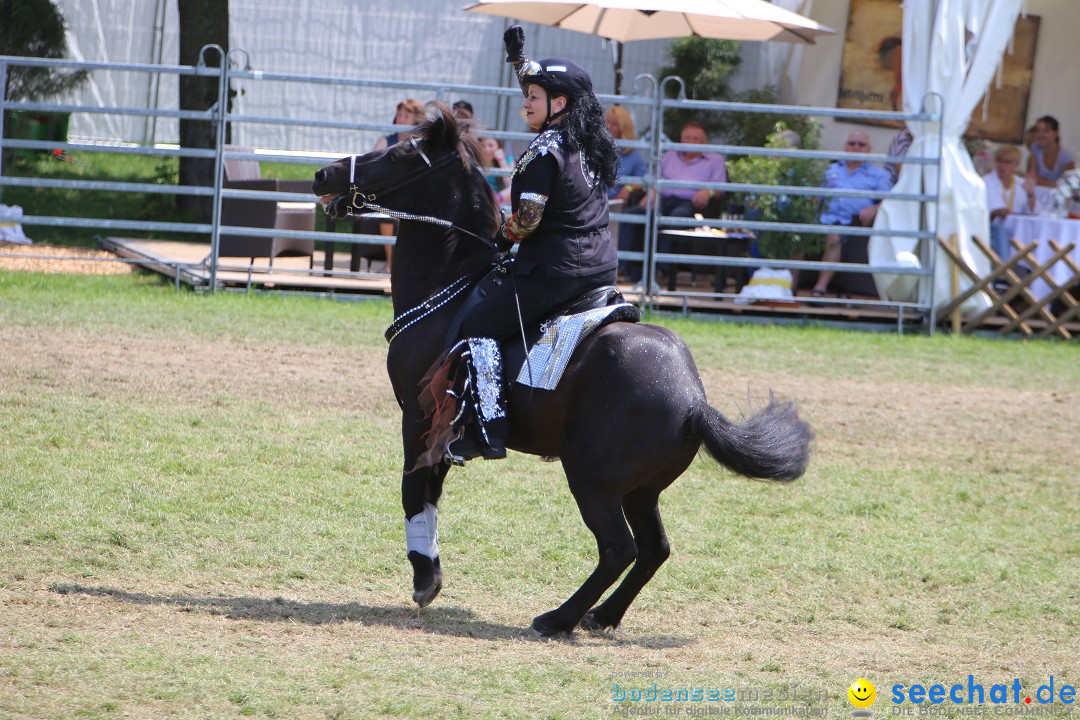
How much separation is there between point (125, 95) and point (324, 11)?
337 centimetres

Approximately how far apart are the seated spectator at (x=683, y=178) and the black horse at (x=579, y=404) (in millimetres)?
7833

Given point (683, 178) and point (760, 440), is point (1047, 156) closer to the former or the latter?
point (683, 178)

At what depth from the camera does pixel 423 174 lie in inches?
203

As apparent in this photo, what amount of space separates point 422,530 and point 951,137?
30.3ft

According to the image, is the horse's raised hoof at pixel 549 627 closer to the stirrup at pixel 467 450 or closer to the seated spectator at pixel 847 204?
the stirrup at pixel 467 450

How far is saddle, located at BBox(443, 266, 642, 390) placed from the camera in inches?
187

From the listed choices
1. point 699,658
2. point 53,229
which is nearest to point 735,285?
point 53,229

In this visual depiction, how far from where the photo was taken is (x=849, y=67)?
606 inches

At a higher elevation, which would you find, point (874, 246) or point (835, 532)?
point (874, 246)

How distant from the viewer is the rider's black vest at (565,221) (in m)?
4.73

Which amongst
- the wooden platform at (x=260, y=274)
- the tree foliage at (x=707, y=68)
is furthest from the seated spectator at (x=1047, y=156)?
the wooden platform at (x=260, y=274)

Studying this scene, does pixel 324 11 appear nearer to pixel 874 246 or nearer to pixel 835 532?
pixel 874 246

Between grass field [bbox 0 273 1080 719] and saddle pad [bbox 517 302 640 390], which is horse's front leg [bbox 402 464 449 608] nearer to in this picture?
grass field [bbox 0 273 1080 719]

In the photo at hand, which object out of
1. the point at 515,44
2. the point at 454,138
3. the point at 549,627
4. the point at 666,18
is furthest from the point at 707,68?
the point at 549,627
